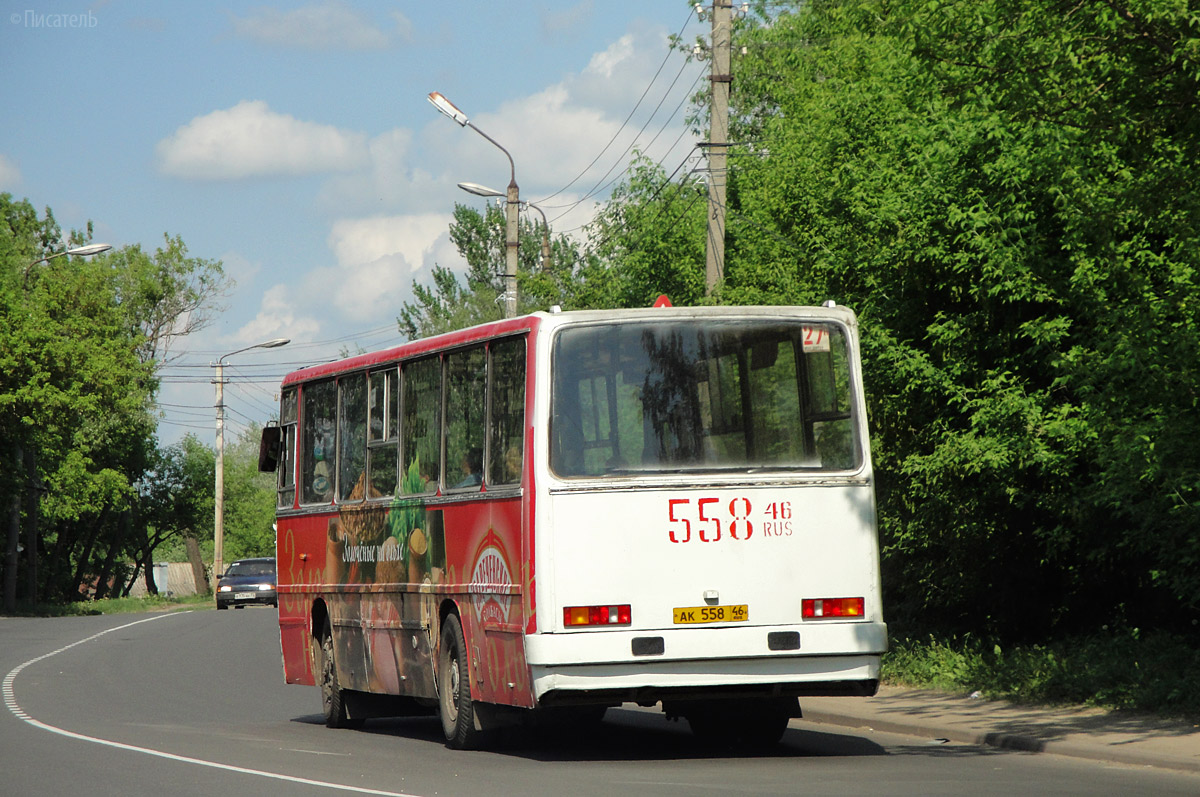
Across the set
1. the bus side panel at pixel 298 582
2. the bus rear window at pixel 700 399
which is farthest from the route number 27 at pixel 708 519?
the bus side panel at pixel 298 582

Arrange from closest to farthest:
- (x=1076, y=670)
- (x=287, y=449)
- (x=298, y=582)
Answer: (x=1076, y=670), (x=298, y=582), (x=287, y=449)

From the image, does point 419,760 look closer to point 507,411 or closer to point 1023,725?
point 507,411

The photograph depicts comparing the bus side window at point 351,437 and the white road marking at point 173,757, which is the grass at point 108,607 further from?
the bus side window at point 351,437

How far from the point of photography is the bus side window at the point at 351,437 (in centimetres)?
1612

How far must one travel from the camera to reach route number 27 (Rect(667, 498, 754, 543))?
12.3m

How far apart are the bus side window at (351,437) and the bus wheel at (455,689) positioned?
8.43 feet

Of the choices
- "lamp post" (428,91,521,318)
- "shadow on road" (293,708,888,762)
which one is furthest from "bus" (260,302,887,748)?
"lamp post" (428,91,521,318)

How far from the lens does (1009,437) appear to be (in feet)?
52.6

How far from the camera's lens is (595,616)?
39.5 feet

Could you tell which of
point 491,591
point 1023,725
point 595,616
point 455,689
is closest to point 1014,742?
point 1023,725

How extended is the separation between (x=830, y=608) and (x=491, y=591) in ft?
8.29

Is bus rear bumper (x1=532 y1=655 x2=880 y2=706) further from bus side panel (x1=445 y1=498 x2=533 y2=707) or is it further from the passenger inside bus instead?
the passenger inside bus

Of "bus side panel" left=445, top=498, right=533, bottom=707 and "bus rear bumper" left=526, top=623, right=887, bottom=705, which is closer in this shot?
"bus rear bumper" left=526, top=623, right=887, bottom=705

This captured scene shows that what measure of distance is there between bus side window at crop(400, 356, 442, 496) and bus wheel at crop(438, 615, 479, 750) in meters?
1.26
